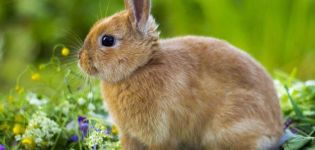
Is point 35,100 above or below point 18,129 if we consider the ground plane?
above

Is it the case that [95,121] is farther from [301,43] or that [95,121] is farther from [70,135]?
[301,43]

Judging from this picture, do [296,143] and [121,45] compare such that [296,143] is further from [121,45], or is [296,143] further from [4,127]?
[4,127]

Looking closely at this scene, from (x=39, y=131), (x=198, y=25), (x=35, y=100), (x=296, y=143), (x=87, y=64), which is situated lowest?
(x=296, y=143)

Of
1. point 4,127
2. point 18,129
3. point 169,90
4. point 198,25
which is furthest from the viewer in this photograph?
point 198,25

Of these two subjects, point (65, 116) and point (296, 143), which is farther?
point (65, 116)

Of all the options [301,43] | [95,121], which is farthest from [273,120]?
[301,43]

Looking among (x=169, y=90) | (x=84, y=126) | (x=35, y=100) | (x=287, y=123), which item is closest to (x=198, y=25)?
(x=287, y=123)
